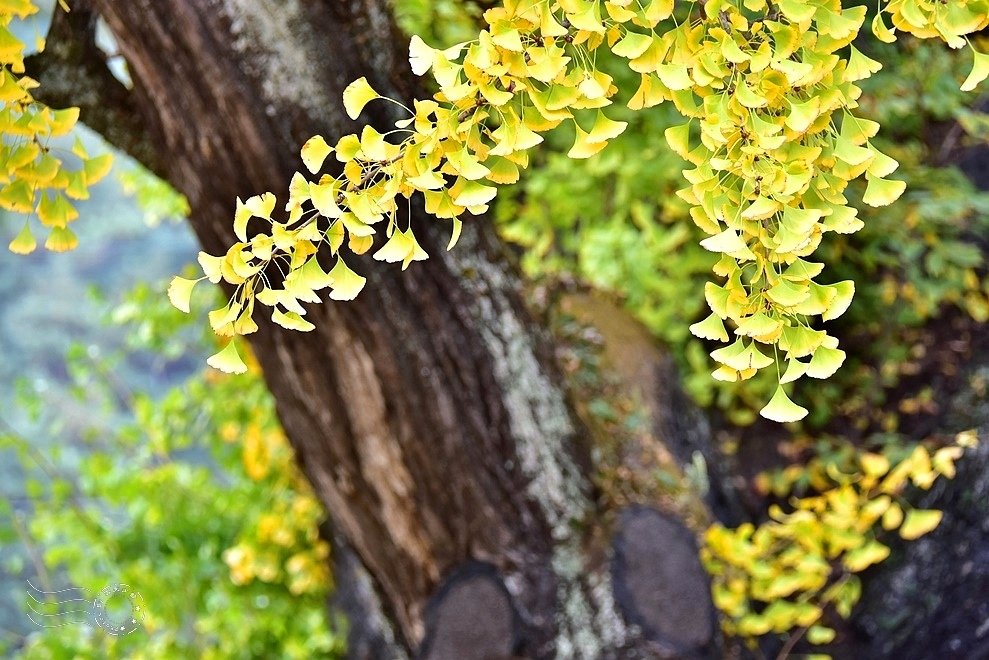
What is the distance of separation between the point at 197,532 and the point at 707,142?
102 inches

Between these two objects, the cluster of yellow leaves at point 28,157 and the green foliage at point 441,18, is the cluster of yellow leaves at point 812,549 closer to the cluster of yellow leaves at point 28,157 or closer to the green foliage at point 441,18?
the green foliage at point 441,18

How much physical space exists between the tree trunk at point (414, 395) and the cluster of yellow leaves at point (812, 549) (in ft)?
0.60

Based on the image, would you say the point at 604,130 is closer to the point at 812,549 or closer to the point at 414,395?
the point at 414,395

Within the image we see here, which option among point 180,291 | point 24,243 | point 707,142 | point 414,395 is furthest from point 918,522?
point 24,243

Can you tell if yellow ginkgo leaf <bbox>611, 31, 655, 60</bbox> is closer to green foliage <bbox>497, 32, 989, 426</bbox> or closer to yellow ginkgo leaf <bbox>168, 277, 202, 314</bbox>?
yellow ginkgo leaf <bbox>168, 277, 202, 314</bbox>

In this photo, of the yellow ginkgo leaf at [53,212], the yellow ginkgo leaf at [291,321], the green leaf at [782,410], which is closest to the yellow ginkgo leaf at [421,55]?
the yellow ginkgo leaf at [291,321]

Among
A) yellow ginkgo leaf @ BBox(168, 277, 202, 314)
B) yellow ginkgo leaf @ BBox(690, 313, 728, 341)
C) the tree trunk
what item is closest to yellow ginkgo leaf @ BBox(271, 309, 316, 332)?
yellow ginkgo leaf @ BBox(168, 277, 202, 314)

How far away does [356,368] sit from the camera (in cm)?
191

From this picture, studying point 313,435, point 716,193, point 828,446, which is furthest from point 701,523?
point 716,193

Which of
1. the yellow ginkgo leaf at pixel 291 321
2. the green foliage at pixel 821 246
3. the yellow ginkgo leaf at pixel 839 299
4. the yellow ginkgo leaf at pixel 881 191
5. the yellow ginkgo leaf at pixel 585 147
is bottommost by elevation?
the yellow ginkgo leaf at pixel 839 299

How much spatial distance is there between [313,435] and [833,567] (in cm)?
141

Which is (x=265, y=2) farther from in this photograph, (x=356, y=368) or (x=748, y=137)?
(x=748, y=137)

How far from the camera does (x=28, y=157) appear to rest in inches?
49.3

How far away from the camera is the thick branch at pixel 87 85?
1.79 metres
